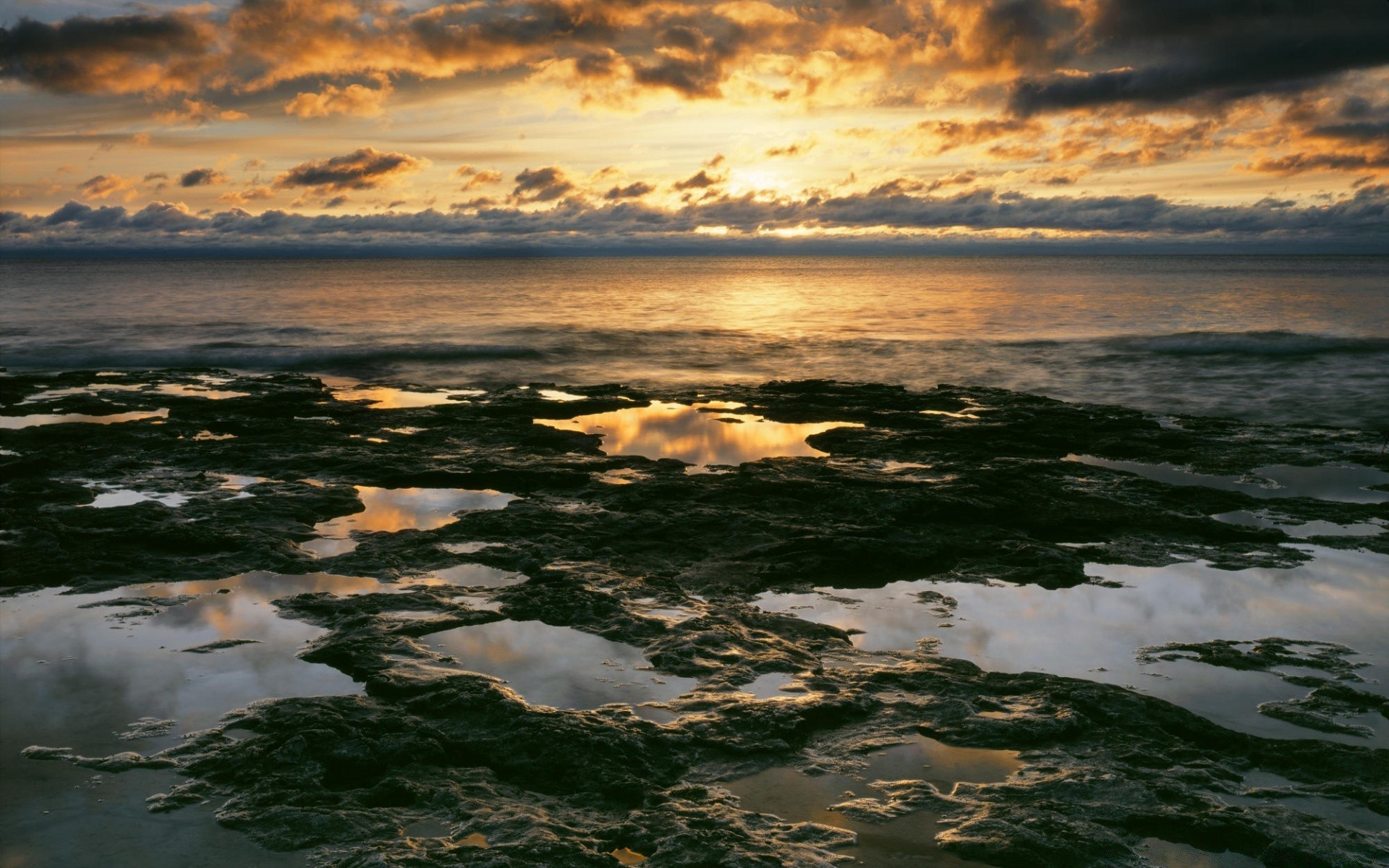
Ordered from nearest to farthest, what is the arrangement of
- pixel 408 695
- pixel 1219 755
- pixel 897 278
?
pixel 1219 755 → pixel 408 695 → pixel 897 278

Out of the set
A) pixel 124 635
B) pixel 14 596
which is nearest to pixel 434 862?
pixel 124 635

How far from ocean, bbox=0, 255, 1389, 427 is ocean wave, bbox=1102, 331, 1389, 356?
0.13 meters

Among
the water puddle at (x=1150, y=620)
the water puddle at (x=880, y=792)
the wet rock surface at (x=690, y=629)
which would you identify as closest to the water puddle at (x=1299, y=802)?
the wet rock surface at (x=690, y=629)

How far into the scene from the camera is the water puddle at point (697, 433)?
11508mm

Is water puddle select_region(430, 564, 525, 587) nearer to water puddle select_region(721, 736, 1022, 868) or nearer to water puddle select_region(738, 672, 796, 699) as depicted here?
water puddle select_region(738, 672, 796, 699)

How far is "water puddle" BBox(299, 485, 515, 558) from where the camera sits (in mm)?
7801

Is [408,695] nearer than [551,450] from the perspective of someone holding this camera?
Yes

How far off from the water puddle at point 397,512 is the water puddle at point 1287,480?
7.18 m

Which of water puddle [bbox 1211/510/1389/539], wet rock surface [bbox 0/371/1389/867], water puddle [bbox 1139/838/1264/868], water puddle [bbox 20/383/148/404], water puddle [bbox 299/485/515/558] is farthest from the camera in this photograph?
water puddle [bbox 20/383/148/404]

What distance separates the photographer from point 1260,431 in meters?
13.0

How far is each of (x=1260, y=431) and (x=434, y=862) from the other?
13.3m

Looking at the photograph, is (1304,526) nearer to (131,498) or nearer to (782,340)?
(131,498)

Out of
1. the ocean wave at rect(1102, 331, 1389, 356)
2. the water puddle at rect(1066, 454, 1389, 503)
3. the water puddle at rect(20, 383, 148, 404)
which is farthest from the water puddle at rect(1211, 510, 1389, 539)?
the ocean wave at rect(1102, 331, 1389, 356)

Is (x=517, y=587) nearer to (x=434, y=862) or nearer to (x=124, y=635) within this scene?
(x=124, y=635)
